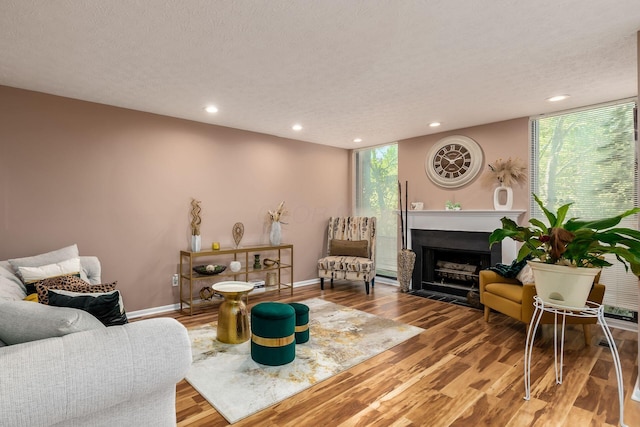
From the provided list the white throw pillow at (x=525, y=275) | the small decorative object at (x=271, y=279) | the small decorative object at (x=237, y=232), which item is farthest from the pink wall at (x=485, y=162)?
the small decorative object at (x=237, y=232)

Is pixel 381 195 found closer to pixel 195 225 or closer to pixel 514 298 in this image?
pixel 514 298

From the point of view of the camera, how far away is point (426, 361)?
2727mm

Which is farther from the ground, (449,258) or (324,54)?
(324,54)

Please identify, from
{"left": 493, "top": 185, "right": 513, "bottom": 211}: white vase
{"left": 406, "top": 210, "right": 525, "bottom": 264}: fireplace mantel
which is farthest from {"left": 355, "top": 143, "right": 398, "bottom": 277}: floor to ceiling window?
{"left": 493, "top": 185, "right": 513, "bottom": 211}: white vase

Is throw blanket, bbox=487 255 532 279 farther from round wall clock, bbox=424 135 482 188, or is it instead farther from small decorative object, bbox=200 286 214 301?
small decorative object, bbox=200 286 214 301

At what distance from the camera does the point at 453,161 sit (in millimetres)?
4773

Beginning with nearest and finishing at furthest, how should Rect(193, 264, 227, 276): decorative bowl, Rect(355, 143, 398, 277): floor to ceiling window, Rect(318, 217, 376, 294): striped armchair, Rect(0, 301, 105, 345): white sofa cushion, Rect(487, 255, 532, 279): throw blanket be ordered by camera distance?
1. Rect(0, 301, 105, 345): white sofa cushion
2. Rect(487, 255, 532, 279): throw blanket
3. Rect(193, 264, 227, 276): decorative bowl
4. Rect(318, 217, 376, 294): striped armchair
5. Rect(355, 143, 398, 277): floor to ceiling window

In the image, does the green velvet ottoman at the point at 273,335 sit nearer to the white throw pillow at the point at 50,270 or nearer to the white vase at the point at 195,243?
the white throw pillow at the point at 50,270

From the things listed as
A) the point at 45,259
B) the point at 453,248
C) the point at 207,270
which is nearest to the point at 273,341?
the point at 207,270

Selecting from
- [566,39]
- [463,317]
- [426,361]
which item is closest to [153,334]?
[426,361]

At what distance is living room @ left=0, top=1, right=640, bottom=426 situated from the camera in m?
3.21

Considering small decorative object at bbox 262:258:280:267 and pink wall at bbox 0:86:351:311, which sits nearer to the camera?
pink wall at bbox 0:86:351:311

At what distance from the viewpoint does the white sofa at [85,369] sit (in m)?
1.06

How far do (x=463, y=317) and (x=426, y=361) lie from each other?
136 cm
